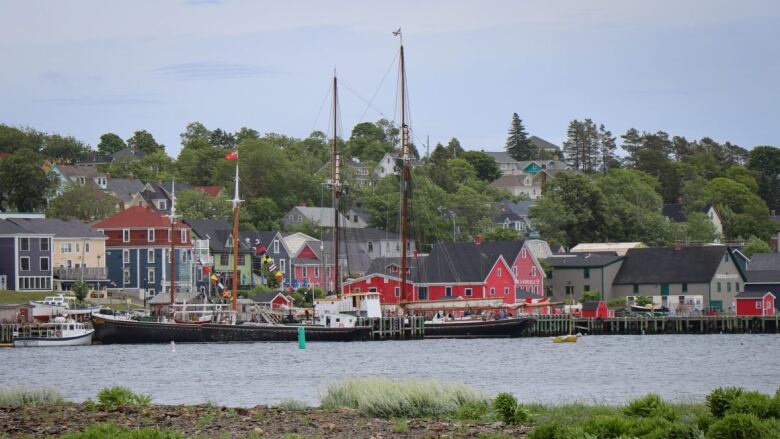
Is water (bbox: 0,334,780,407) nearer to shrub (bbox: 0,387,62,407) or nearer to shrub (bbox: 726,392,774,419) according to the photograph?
shrub (bbox: 0,387,62,407)

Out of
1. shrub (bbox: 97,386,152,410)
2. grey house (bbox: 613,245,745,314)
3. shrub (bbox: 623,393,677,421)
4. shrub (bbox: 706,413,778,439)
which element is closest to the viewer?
shrub (bbox: 706,413,778,439)

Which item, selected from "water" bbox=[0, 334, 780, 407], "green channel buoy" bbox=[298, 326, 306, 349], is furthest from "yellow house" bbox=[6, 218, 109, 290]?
"green channel buoy" bbox=[298, 326, 306, 349]

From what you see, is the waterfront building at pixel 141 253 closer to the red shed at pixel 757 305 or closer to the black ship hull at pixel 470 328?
the black ship hull at pixel 470 328

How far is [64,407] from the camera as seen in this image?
1197 inches

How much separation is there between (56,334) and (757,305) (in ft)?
182

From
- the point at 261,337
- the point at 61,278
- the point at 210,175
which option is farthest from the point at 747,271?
the point at 210,175

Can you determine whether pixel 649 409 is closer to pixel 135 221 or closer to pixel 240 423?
pixel 240 423

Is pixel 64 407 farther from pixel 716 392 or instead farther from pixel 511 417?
pixel 716 392

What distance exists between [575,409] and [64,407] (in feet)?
35.6

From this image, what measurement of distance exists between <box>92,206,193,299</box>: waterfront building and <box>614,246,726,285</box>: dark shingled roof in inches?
1508

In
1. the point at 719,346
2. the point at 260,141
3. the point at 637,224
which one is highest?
the point at 260,141

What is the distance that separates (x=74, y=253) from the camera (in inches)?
4820

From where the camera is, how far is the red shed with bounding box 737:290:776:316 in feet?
373

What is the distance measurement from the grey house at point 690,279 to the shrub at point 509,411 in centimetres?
9320
